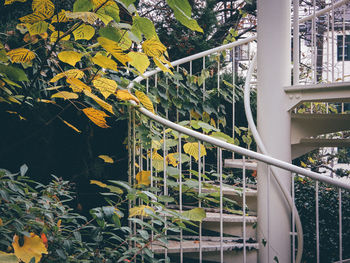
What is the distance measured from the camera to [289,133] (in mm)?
2727

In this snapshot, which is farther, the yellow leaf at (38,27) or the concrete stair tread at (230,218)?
the concrete stair tread at (230,218)

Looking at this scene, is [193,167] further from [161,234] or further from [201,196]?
[161,234]

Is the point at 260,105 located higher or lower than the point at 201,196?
higher

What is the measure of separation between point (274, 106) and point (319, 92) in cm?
Result: 32

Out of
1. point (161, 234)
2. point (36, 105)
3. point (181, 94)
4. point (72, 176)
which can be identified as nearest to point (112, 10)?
point (161, 234)

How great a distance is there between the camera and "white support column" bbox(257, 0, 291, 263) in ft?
8.70

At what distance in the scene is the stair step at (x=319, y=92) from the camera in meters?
2.47

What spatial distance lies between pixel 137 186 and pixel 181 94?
139 cm

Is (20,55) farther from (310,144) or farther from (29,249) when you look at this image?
(310,144)

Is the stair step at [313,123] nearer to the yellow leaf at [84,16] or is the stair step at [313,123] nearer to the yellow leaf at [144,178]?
the yellow leaf at [144,178]

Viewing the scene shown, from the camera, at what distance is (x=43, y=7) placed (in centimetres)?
110

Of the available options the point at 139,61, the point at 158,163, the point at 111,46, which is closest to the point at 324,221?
the point at 158,163

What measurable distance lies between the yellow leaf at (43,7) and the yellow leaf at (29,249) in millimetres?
778

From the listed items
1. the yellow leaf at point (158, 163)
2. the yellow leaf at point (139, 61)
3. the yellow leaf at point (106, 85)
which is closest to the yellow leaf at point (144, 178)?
the yellow leaf at point (158, 163)
